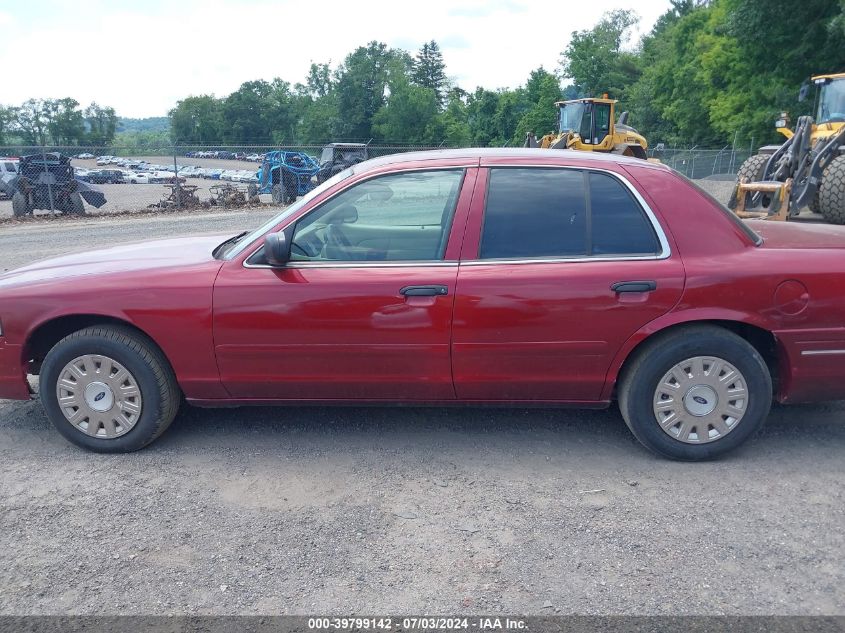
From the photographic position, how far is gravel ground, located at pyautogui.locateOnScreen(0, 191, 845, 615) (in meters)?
2.86

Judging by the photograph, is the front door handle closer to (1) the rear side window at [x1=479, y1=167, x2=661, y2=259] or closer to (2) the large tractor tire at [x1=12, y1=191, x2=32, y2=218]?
(1) the rear side window at [x1=479, y1=167, x2=661, y2=259]

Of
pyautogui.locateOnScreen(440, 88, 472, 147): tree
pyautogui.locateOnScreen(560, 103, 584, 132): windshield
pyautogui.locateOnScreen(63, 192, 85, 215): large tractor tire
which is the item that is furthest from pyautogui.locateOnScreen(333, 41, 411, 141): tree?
pyautogui.locateOnScreen(63, 192, 85, 215): large tractor tire

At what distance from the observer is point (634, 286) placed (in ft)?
12.5

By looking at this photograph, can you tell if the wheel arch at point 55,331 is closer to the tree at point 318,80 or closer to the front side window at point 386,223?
the front side window at point 386,223

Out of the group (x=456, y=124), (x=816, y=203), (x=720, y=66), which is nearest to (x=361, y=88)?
(x=456, y=124)

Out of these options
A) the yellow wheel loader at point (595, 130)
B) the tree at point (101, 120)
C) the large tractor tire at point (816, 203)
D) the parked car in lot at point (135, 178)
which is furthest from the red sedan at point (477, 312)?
the tree at point (101, 120)

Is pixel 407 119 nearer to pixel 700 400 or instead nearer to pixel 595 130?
pixel 595 130

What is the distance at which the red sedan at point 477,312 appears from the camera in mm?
3834

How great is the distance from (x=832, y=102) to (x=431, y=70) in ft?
307

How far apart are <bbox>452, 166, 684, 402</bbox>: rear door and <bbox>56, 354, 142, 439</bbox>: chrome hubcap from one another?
1.87 metres

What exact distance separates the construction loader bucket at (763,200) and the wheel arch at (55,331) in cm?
1205

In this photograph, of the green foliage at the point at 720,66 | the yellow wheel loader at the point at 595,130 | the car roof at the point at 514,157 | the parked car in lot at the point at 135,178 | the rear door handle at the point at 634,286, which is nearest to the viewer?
the rear door handle at the point at 634,286

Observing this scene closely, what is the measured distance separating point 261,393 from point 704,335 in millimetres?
2478

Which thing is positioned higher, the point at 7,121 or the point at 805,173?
the point at 7,121
